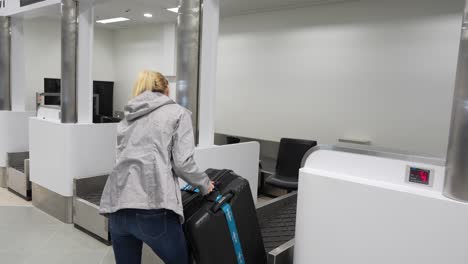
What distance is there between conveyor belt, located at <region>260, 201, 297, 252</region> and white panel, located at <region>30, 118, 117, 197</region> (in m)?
2.07

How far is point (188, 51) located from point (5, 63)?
3.56 meters

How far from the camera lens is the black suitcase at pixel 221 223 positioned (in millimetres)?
1796

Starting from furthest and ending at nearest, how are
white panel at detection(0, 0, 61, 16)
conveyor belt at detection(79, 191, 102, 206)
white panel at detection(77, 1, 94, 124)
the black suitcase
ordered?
white panel at detection(0, 0, 61, 16) → white panel at detection(77, 1, 94, 124) → conveyor belt at detection(79, 191, 102, 206) → the black suitcase

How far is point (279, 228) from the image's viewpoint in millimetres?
2811

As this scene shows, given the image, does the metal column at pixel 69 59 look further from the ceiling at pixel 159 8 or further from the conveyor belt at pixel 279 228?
the conveyor belt at pixel 279 228

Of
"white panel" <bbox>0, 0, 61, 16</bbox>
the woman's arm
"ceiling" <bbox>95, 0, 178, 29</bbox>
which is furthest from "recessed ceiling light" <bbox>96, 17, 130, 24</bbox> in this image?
the woman's arm

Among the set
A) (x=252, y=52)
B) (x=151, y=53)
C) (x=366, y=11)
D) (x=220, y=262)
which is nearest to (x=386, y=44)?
(x=366, y=11)

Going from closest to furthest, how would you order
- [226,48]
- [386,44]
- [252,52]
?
[386,44], [252,52], [226,48]

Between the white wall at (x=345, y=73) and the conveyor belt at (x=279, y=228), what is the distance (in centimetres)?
188

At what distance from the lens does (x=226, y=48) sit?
5.88m

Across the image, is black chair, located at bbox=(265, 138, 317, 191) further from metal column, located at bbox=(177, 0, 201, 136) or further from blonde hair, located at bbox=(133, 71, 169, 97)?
blonde hair, located at bbox=(133, 71, 169, 97)

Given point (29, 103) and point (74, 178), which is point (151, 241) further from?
point (29, 103)

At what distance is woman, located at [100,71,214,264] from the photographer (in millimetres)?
1662

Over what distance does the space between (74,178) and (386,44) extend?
12.4ft
